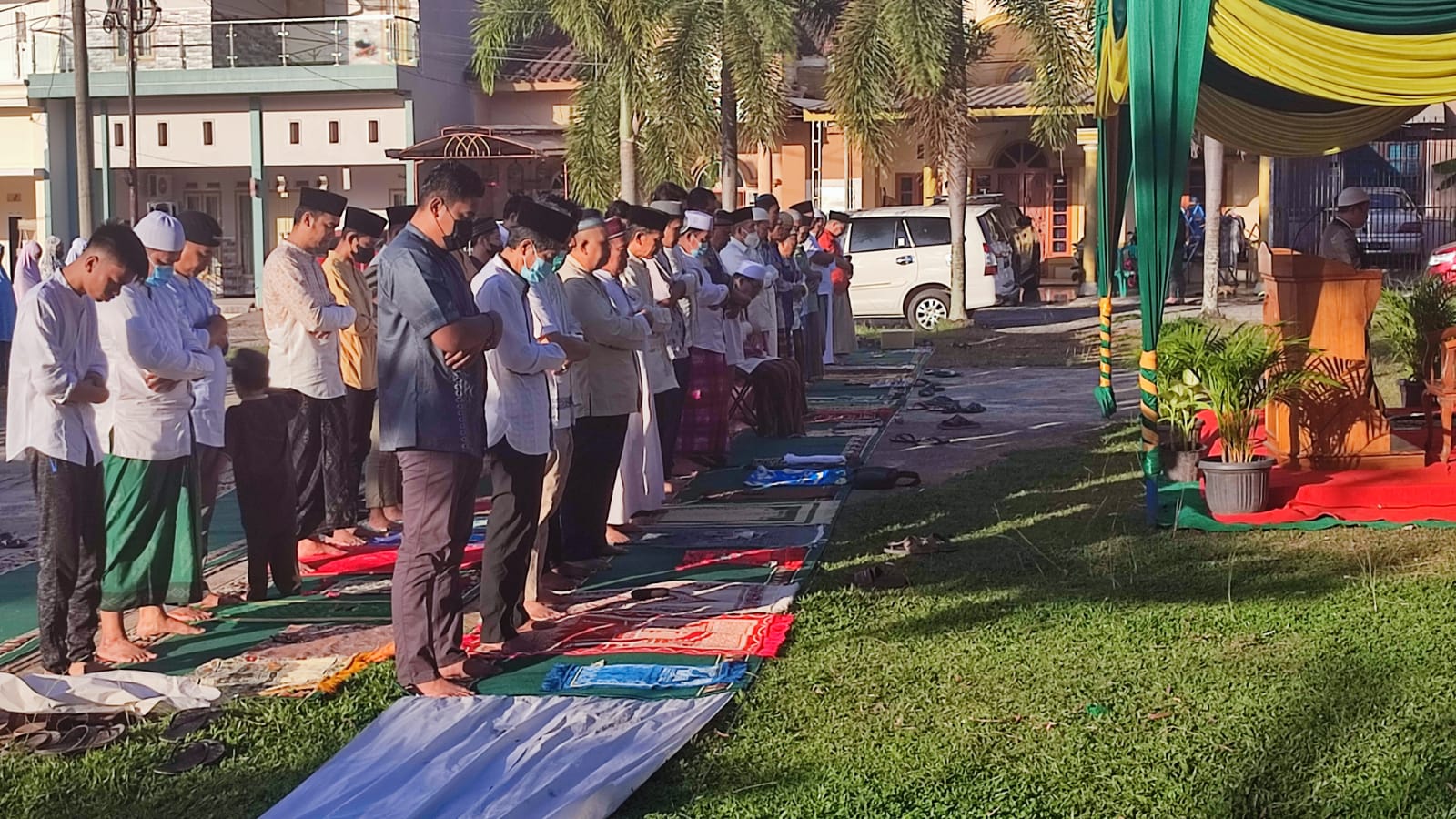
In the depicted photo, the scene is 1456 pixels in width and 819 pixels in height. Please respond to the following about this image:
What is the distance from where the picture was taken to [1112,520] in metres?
8.98

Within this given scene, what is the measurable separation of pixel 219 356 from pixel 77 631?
1.57m

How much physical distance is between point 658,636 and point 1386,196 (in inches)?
903

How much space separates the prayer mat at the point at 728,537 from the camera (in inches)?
340

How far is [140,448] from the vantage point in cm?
661

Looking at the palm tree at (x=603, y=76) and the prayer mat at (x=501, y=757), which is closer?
the prayer mat at (x=501, y=757)

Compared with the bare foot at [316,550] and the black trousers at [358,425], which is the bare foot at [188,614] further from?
the black trousers at [358,425]

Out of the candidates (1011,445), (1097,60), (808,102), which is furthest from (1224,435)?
(808,102)

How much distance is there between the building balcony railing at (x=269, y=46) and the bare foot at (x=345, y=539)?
24.2 meters

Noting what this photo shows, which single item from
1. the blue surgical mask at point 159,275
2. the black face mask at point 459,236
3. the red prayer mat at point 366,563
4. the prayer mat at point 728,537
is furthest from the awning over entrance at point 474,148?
the blue surgical mask at point 159,275

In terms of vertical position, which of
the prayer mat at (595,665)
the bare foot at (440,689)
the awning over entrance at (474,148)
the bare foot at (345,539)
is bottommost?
the prayer mat at (595,665)

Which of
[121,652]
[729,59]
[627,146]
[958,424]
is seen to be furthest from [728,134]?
[121,652]

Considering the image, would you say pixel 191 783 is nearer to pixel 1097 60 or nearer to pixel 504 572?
pixel 504 572

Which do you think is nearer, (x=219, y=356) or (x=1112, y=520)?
(x=219, y=356)

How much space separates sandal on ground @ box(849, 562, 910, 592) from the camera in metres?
7.56
